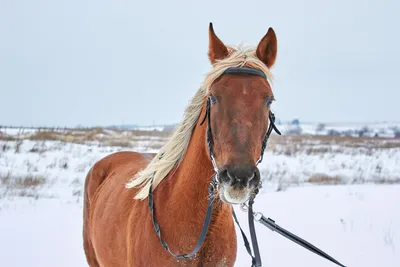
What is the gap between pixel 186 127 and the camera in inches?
89.9

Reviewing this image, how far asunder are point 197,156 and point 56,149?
14.2 m

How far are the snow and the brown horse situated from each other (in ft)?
10.4

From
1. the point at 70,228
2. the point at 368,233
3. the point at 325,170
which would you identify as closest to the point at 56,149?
the point at 70,228

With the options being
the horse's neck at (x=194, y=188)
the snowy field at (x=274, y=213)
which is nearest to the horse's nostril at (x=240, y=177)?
the horse's neck at (x=194, y=188)

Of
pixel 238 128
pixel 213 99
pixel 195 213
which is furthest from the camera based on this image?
pixel 195 213

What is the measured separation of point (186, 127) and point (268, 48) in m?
0.72

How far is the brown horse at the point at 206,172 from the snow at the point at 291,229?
125 inches

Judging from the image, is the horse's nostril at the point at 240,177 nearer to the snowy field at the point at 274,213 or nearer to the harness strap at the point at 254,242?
the harness strap at the point at 254,242

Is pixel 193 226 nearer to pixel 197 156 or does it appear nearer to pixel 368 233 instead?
pixel 197 156

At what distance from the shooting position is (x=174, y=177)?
7.29 feet

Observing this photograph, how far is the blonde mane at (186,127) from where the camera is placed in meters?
1.98

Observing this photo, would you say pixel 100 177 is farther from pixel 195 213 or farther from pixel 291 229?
pixel 291 229

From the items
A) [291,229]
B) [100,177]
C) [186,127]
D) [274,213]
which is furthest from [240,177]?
[274,213]

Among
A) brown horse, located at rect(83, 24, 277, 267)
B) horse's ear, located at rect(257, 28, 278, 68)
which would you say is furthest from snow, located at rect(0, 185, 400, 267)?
horse's ear, located at rect(257, 28, 278, 68)
